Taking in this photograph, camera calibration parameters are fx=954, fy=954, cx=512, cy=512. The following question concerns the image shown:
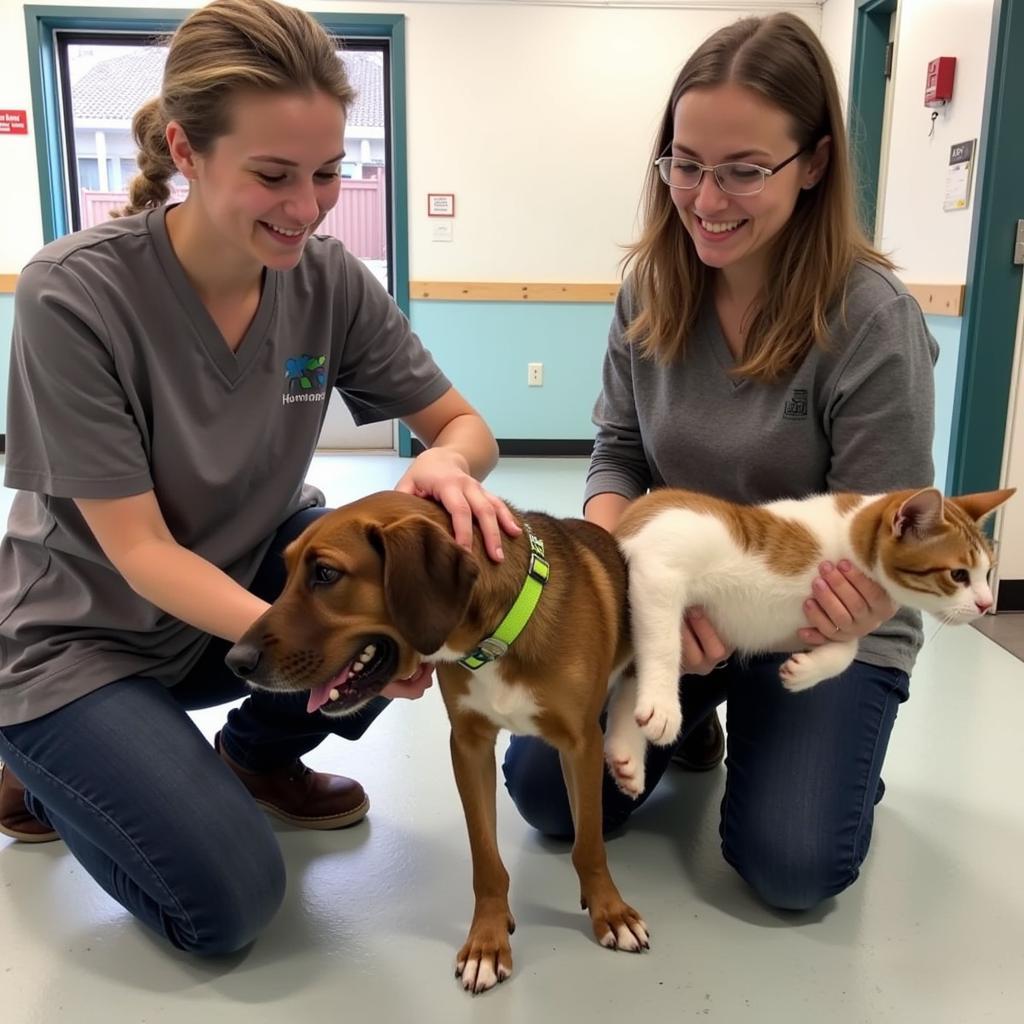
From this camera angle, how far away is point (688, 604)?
169cm


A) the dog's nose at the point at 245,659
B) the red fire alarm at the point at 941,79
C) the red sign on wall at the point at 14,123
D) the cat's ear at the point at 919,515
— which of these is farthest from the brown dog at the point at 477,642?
the red sign on wall at the point at 14,123

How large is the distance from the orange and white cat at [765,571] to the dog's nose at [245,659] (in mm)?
627

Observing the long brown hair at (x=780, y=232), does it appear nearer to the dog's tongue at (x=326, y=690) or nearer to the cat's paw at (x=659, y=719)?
the cat's paw at (x=659, y=719)

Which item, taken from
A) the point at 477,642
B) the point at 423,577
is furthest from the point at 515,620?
the point at 423,577

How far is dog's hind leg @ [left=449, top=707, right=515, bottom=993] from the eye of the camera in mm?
1554

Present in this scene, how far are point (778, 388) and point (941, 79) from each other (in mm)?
2595

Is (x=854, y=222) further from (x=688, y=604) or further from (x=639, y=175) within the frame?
(x=639, y=175)

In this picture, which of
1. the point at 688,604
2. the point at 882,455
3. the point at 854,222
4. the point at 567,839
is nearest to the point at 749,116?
the point at 854,222

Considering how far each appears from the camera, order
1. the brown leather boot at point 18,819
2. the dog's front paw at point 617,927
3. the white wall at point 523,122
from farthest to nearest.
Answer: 1. the white wall at point 523,122
2. the brown leather boot at point 18,819
3. the dog's front paw at point 617,927

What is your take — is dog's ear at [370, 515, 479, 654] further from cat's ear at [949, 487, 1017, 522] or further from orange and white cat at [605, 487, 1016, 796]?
cat's ear at [949, 487, 1017, 522]

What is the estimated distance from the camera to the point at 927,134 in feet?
12.8

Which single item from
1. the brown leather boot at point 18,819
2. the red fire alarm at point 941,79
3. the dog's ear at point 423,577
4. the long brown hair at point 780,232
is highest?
the red fire alarm at point 941,79

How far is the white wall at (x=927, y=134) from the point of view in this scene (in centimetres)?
346

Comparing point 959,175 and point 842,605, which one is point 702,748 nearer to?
point 842,605
